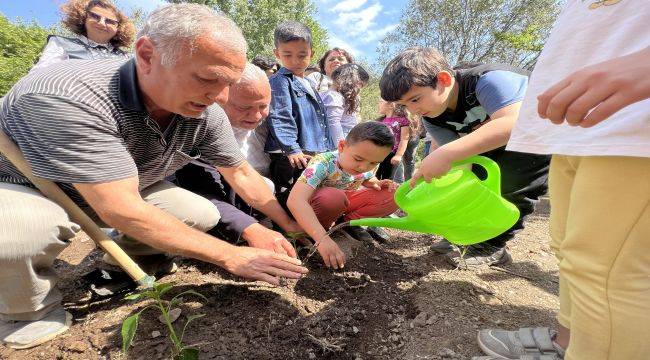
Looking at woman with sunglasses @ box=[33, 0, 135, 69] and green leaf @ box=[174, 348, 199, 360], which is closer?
green leaf @ box=[174, 348, 199, 360]

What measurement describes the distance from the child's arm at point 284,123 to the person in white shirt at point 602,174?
1926 millimetres

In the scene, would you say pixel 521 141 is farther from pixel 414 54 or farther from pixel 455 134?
pixel 455 134

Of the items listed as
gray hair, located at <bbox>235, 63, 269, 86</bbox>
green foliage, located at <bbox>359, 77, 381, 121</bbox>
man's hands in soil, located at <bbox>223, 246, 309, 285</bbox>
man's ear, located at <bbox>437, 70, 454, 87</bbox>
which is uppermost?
man's ear, located at <bbox>437, 70, 454, 87</bbox>

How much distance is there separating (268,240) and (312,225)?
275mm

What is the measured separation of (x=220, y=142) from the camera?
1.95 metres

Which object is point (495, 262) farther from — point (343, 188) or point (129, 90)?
point (129, 90)

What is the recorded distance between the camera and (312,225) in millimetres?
1975

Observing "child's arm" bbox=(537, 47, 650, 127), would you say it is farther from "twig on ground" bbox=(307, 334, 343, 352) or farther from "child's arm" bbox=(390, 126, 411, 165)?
"child's arm" bbox=(390, 126, 411, 165)

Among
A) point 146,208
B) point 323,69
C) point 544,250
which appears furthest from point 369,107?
point 146,208

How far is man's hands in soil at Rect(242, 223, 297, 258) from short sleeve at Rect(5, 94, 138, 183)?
0.73 meters

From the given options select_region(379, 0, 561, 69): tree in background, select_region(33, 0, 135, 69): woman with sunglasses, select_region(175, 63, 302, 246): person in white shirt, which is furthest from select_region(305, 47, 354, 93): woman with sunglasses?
select_region(379, 0, 561, 69): tree in background

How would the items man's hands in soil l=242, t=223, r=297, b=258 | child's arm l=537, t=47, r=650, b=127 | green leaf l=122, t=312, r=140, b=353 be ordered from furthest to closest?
man's hands in soil l=242, t=223, r=297, b=258, green leaf l=122, t=312, r=140, b=353, child's arm l=537, t=47, r=650, b=127

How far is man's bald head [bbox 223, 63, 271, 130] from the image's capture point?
2199 millimetres

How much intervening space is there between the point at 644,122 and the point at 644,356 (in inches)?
22.7
